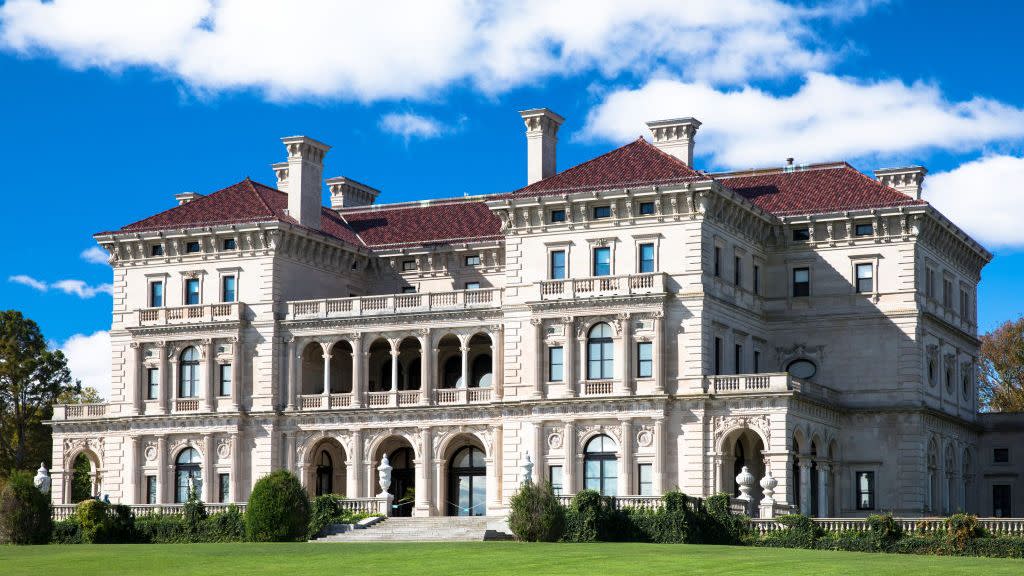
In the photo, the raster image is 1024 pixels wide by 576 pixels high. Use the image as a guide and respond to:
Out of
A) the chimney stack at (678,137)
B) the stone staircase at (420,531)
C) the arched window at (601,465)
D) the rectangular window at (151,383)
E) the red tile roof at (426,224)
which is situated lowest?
the stone staircase at (420,531)

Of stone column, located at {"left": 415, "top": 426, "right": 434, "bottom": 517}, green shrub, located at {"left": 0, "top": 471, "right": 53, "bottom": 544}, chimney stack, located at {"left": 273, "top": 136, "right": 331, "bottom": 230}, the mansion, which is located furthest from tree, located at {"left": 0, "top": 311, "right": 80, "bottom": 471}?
green shrub, located at {"left": 0, "top": 471, "right": 53, "bottom": 544}

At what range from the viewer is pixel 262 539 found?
6291 cm

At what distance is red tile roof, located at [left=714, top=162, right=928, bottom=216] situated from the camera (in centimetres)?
7762

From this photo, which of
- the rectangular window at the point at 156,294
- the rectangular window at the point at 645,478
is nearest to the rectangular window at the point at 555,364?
the rectangular window at the point at 645,478

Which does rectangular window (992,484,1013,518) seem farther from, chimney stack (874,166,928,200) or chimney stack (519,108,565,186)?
chimney stack (519,108,565,186)

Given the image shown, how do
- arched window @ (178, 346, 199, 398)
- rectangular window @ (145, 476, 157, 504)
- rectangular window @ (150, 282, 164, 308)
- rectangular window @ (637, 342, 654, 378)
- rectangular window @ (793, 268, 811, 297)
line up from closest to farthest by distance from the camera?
rectangular window @ (637, 342, 654, 378)
rectangular window @ (793, 268, 811, 297)
rectangular window @ (145, 476, 157, 504)
arched window @ (178, 346, 199, 398)
rectangular window @ (150, 282, 164, 308)

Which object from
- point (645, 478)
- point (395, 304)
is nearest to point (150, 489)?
point (395, 304)

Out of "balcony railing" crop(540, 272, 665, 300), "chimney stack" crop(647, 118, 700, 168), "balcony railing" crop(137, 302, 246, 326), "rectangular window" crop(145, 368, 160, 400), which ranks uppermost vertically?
"chimney stack" crop(647, 118, 700, 168)

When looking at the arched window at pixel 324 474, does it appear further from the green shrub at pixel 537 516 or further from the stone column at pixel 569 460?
the green shrub at pixel 537 516

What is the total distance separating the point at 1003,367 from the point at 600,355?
4160cm

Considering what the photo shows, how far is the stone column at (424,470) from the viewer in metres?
77.1

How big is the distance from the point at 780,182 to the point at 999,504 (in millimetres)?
18505

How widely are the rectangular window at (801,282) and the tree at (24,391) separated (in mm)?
45353

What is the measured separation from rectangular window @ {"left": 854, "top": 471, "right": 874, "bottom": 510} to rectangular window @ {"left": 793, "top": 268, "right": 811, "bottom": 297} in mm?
7987
